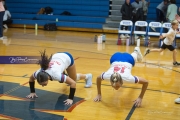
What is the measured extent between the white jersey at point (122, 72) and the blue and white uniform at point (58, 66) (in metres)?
0.75

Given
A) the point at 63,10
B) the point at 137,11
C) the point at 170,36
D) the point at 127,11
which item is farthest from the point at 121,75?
the point at 63,10

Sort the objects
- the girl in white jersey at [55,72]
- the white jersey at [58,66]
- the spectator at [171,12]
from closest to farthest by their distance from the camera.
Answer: the girl in white jersey at [55,72], the white jersey at [58,66], the spectator at [171,12]

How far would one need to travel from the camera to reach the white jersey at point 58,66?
16.0ft

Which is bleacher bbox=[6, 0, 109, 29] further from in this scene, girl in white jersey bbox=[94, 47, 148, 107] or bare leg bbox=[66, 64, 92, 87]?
girl in white jersey bbox=[94, 47, 148, 107]

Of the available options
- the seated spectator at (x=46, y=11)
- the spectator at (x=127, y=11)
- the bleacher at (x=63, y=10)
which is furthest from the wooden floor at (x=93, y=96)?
the seated spectator at (x=46, y=11)

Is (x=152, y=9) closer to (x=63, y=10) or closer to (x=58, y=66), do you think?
(x=63, y=10)

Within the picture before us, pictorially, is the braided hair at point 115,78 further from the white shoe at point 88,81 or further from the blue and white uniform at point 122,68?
the white shoe at point 88,81

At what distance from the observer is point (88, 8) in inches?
710

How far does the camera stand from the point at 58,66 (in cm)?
509

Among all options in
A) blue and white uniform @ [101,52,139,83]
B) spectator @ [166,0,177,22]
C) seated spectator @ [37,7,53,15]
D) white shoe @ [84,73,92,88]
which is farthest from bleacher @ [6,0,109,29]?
blue and white uniform @ [101,52,139,83]

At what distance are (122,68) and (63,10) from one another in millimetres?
14297

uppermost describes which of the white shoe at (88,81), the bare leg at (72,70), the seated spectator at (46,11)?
the seated spectator at (46,11)

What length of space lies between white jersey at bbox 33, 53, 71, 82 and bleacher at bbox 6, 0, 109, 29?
37.7 ft

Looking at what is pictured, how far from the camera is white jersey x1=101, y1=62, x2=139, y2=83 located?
4797mm
